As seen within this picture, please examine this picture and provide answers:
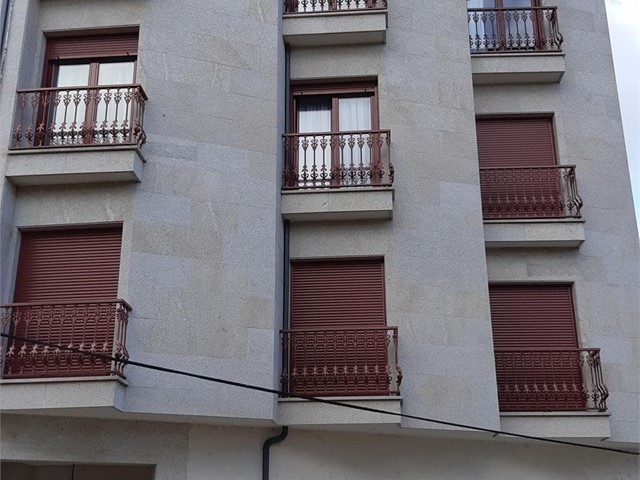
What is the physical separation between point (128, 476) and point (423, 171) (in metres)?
6.66

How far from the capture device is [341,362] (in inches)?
418

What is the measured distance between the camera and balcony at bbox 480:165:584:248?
Result: 11867 mm

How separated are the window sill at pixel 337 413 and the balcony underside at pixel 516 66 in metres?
6.08

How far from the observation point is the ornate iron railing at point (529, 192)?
40.0 ft

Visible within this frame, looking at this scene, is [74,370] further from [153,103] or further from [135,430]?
[153,103]

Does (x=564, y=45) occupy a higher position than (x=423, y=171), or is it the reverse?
(x=564, y=45)

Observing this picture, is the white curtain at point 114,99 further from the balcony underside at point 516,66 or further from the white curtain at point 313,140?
the balcony underside at point 516,66

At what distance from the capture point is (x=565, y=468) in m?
→ 10.9

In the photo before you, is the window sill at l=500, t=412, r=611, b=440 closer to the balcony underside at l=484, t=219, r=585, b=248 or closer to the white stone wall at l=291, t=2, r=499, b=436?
the white stone wall at l=291, t=2, r=499, b=436

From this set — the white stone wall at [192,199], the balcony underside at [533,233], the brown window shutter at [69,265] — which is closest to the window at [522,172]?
the balcony underside at [533,233]

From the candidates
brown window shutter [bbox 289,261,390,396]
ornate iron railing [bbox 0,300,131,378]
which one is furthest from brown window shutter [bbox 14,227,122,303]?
brown window shutter [bbox 289,261,390,396]

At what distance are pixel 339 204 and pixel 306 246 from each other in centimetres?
85

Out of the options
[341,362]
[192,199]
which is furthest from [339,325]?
[192,199]

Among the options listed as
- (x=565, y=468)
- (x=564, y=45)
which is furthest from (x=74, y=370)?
(x=564, y=45)
